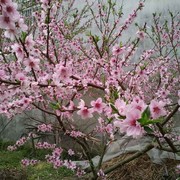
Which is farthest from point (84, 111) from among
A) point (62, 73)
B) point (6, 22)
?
point (6, 22)

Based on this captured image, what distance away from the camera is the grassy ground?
189 inches

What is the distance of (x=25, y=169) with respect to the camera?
18.7ft

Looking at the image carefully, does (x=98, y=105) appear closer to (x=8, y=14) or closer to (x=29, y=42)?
(x=29, y=42)

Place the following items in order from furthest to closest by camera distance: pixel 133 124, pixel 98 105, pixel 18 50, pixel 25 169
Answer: pixel 25 169, pixel 98 105, pixel 18 50, pixel 133 124

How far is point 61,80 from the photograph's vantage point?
7.28ft

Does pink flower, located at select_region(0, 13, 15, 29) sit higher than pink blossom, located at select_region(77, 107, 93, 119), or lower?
higher

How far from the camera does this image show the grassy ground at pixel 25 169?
4.80 meters

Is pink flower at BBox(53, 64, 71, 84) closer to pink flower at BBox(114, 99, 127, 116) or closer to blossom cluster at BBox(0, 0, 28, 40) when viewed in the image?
blossom cluster at BBox(0, 0, 28, 40)

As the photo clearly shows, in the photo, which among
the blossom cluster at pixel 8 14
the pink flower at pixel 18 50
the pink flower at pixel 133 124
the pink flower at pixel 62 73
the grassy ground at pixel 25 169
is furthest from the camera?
the grassy ground at pixel 25 169

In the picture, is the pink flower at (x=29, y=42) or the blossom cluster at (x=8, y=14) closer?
the blossom cluster at (x=8, y=14)

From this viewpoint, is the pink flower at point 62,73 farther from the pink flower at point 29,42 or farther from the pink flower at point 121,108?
the pink flower at point 121,108

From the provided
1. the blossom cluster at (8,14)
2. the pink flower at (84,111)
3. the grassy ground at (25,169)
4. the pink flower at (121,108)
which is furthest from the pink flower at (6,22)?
the grassy ground at (25,169)

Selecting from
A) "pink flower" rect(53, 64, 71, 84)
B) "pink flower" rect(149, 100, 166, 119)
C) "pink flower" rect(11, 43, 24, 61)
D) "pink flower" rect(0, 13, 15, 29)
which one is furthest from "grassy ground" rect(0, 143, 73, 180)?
"pink flower" rect(149, 100, 166, 119)

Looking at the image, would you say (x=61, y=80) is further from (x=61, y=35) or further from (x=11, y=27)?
(x=61, y=35)
